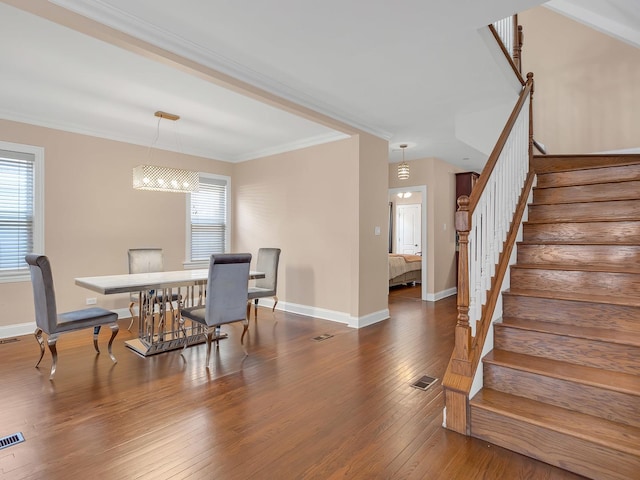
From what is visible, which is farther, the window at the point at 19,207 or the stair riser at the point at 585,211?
the window at the point at 19,207

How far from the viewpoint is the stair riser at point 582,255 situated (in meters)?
2.42

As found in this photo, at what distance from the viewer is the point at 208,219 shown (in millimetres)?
6113

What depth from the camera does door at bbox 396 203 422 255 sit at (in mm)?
10625

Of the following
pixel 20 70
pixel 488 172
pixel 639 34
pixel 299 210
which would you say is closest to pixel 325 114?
pixel 299 210

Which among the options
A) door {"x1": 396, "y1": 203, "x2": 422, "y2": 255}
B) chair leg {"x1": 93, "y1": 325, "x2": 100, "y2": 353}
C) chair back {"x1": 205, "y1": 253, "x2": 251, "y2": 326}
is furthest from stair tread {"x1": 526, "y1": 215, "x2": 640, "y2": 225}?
door {"x1": 396, "y1": 203, "x2": 422, "y2": 255}

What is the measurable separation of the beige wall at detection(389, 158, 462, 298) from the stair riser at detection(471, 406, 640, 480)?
4540 mm

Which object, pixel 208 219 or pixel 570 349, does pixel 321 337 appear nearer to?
pixel 570 349

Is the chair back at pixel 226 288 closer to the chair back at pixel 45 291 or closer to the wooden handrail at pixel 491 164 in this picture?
the chair back at pixel 45 291

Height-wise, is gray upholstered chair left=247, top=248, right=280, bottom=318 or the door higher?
the door

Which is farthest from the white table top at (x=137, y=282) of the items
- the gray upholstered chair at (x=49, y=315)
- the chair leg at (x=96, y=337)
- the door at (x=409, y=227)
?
the door at (x=409, y=227)

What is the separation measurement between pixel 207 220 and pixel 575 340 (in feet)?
17.6

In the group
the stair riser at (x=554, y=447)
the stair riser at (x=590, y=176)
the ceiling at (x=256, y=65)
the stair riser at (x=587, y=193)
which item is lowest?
the stair riser at (x=554, y=447)

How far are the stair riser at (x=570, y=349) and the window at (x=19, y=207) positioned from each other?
16.7 ft

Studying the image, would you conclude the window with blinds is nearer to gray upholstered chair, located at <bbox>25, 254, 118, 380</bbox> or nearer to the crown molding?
gray upholstered chair, located at <bbox>25, 254, 118, 380</bbox>
